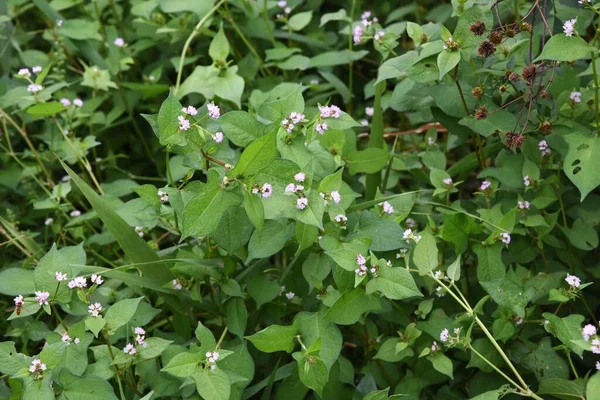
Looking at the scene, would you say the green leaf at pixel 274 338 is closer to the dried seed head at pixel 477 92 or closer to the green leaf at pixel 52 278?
the green leaf at pixel 52 278

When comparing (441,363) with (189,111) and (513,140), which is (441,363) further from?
(189,111)

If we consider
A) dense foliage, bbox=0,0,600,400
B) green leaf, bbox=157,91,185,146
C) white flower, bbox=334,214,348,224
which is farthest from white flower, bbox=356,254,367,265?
green leaf, bbox=157,91,185,146

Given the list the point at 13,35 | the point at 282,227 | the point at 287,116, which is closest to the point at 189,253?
the point at 282,227

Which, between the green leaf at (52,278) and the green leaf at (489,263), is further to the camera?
the green leaf at (489,263)

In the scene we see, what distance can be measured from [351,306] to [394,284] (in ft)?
0.35

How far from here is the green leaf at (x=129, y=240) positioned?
169 cm

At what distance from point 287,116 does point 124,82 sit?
1.18 meters

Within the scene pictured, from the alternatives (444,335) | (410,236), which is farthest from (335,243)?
(444,335)

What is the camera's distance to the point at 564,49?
1.55 meters

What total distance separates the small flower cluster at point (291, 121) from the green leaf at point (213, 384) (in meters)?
0.50

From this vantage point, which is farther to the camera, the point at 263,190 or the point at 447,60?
the point at 447,60

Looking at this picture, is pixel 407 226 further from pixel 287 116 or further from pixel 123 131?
pixel 123 131

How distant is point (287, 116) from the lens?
1.61 meters

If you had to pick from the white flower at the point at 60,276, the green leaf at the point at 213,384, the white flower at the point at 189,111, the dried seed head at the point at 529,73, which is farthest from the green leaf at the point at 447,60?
the white flower at the point at 60,276
